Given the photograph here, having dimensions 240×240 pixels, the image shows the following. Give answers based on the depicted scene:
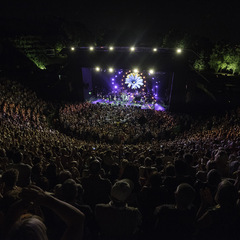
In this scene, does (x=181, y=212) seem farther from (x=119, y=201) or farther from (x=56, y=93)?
(x=56, y=93)

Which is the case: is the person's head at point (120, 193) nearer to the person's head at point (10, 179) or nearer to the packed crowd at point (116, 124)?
the person's head at point (10, 179)

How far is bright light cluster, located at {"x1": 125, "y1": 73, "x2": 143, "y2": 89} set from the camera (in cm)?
3559

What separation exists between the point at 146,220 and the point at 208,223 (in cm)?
92

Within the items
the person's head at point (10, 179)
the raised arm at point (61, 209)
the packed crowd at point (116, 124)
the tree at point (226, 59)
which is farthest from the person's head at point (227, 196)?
the tree at point (226, 59)

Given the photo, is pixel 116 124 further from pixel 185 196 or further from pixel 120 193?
pixel 185 196

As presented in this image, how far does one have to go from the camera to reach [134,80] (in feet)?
117

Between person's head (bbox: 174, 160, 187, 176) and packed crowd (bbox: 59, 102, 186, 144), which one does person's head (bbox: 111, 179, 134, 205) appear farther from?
packed crowd (bbox: 59, 102, 186, 144)

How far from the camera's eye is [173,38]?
4500 cm

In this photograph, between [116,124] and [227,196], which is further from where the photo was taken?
[116,124]

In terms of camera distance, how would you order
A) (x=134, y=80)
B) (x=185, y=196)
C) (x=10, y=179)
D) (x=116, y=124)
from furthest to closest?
(x=134, y=80)
(x=116, y=124)
(x=10, y=179)
(x=185, y=196)

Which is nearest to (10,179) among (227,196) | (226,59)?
(227,196)

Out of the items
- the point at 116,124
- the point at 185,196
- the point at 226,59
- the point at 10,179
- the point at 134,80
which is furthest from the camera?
the point at 134,80

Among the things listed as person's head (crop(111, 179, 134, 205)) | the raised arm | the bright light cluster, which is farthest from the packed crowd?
the raised arm

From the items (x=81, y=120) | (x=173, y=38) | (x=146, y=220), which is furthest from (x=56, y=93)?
(x=146, y=220)
